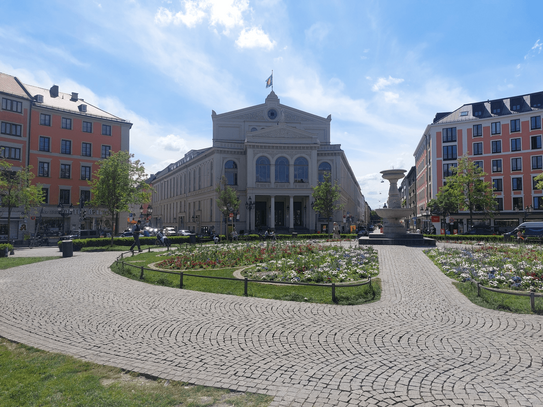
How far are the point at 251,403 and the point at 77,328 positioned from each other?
16.0 ft

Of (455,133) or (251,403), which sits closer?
Result: (251,403)

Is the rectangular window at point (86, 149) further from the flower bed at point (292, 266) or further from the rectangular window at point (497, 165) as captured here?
the rectangular window at point (497, 165)

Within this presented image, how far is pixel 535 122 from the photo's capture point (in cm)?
5588

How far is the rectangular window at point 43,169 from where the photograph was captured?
4657 cm

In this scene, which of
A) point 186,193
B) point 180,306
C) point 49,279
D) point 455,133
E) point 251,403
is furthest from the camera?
point 186,193

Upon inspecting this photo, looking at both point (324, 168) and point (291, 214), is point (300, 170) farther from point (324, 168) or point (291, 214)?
point (291, 214)

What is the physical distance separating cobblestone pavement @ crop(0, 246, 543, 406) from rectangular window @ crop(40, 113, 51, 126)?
43.7 m

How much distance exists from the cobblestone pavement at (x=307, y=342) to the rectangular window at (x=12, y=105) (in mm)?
42910

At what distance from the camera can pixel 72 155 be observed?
161ft

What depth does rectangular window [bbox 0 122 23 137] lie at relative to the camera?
43706mm

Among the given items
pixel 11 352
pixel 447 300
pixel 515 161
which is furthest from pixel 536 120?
pixel 11 352

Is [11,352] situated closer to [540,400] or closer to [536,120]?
[540,400]

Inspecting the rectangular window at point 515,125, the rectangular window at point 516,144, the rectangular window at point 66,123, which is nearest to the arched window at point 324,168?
the rectangular window at point 516,144

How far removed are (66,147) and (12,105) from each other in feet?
24.7
